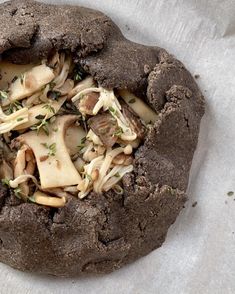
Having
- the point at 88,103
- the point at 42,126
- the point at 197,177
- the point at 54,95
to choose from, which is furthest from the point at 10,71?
the point at 197,177

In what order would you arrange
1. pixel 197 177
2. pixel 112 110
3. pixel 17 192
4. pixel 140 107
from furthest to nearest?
1. pixel 197 177
2. pixel 140 107
3. pixel 112 110
4. pixel 17 192

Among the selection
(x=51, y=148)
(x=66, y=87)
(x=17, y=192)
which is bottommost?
(x=17, y=192)

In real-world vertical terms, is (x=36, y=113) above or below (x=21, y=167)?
above

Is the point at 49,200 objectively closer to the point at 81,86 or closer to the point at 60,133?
the point at 60,133

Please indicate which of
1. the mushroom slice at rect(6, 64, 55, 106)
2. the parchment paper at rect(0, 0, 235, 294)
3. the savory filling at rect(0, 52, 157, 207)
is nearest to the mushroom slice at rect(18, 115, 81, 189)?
the savory filling at rect(0, 52, 157, 207)

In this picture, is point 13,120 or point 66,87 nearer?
point 13,120

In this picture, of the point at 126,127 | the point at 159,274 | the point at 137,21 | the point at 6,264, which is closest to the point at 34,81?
the point at 126,127

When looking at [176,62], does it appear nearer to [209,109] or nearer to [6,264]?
[209,109]

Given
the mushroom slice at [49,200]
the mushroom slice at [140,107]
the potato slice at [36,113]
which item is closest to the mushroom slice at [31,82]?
the potato slice at [36,113]
